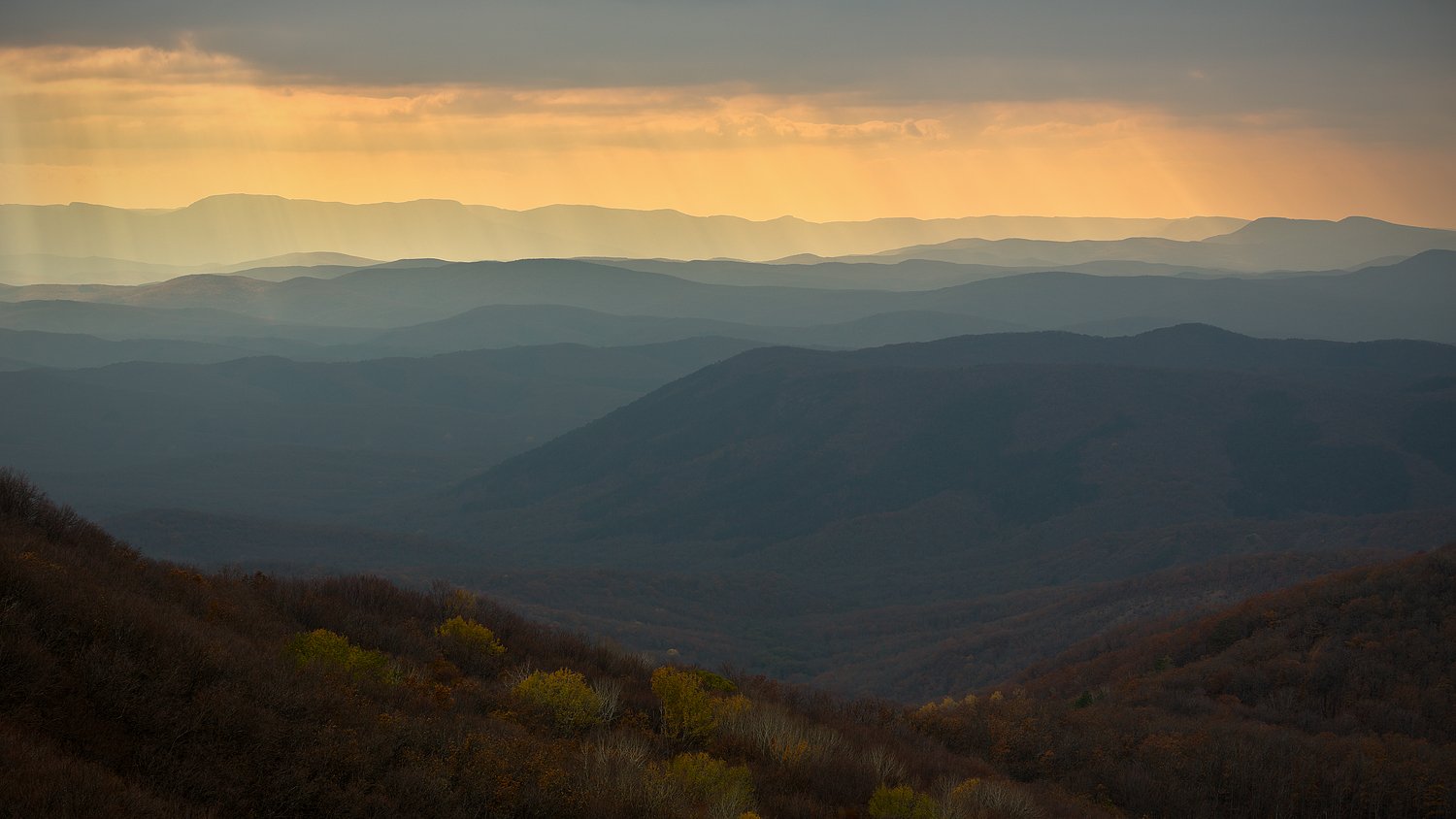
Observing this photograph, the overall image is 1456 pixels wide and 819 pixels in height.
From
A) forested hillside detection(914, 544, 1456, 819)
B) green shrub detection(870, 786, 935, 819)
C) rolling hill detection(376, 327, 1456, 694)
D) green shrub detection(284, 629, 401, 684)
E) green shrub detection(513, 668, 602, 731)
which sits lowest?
rolling hill detection(376, 327, 1456, 694)

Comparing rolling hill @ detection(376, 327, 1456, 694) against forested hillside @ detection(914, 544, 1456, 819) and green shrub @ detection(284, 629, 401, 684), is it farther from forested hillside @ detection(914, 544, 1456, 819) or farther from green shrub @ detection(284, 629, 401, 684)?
Answer: green shrub @ detection(284, 629, 401, 684)

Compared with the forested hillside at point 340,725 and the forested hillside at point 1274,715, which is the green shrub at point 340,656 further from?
the forested hillside at point 1274,715

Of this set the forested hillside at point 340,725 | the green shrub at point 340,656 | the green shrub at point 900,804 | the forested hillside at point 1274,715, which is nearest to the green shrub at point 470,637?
the forested hillside at point 340,725

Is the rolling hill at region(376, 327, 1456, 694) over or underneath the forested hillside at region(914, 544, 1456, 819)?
underneath

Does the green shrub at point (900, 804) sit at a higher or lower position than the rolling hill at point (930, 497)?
higher

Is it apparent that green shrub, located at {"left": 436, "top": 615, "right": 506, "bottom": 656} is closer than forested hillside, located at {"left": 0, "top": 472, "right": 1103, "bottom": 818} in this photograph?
No

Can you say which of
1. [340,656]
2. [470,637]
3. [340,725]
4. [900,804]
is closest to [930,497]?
[470,637]

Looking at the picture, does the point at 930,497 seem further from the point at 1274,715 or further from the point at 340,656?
the point at 340,656

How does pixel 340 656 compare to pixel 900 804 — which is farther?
pixel 340 656

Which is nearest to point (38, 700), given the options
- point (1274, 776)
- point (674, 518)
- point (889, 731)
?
point (889, 731)

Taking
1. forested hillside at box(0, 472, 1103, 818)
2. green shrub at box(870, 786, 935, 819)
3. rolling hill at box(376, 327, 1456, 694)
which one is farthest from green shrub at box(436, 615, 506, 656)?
rolling hill at box(376, 327, 1456, 694)

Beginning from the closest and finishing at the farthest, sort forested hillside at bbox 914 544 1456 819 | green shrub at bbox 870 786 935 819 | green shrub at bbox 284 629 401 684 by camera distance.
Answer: green shrub at bbox 870 786 935 819 < green shrub at bbox 284 629 401 684 < forested hillside at bbox 914 544 1456 819
